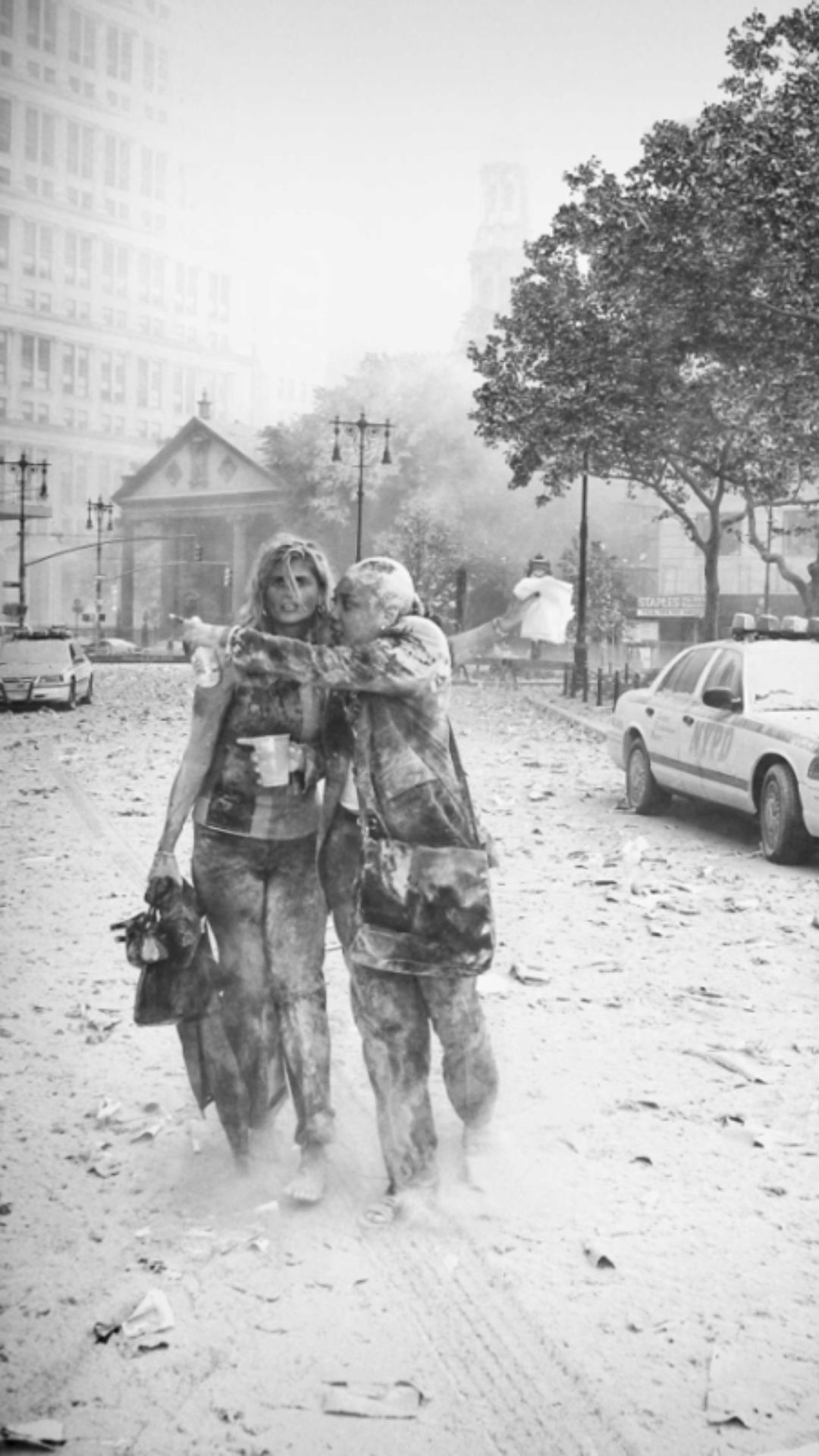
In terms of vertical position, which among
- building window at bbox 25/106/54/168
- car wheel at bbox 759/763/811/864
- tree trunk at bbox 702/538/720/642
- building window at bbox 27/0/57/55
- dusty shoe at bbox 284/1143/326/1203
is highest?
building window at bbox 27/0/57/55

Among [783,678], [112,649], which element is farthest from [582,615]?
[112,649]

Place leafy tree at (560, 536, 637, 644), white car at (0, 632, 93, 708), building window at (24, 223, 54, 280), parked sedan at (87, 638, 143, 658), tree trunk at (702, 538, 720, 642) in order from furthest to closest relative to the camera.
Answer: parked sedan at (87, 638, 143, 658), leafy tree at (560, 536, 637, 644), building window at (24, 223, 54, 280), tree trunk at (702, 538, 720, 642), white car at (0, 632, 93, 708)

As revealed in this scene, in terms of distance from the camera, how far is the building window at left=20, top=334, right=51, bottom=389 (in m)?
34.3

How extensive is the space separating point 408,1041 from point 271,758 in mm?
919

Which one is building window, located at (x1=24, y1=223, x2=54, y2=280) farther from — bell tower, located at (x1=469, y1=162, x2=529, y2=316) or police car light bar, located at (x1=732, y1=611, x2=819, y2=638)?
bell tower, located at (x1=469, y1=162, x2=529, y2=316)

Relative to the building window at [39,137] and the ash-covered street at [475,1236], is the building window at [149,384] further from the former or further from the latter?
the ash-covered street at [475,1236]

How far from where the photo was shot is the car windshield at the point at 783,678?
1066cm

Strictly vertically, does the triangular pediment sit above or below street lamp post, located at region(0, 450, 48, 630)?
above

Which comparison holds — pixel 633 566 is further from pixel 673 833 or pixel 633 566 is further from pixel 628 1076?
pixel 628 1076

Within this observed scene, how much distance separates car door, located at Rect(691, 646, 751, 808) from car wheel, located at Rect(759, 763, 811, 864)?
28cm

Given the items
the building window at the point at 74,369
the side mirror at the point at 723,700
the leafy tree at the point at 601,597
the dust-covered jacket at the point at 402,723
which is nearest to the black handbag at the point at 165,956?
the dust-covered jacket at the point at 402,723

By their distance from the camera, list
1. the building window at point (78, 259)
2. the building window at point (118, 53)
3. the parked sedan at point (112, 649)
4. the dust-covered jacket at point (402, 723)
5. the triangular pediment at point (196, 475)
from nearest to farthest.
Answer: the dust-covered jacket at point (402, 723) < the building window at point (118, 53) < the building window at point (78, 259) < the parked sedan at point (112, 649) < the triangular pediment at point (196, 475)

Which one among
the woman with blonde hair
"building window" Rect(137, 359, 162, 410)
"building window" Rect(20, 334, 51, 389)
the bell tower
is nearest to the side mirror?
the woman with blonde hair

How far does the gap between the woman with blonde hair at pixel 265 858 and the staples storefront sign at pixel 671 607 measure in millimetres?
A: 52626
